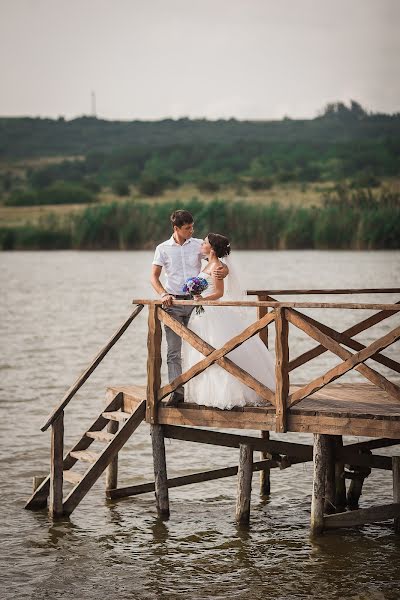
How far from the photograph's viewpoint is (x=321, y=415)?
37.0ft

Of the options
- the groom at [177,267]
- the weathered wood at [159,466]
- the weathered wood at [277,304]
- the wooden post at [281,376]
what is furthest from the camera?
the weathered wood at [159,466]

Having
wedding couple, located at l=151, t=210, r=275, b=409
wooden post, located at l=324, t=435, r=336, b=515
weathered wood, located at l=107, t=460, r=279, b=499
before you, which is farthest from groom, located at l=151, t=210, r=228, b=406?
wooden post, located at l=324, t=435, r=336, b=515

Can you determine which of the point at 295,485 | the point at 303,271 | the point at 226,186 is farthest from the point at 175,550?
the point at 226,186

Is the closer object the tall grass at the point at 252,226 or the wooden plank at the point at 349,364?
the wooden plank at the point at 349,364

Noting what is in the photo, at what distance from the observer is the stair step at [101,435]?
12.9 metres

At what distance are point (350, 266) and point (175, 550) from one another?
45938mm

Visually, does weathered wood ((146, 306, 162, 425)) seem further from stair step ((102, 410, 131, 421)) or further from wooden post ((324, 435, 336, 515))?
wooden post ((324, 435, 336, 515))

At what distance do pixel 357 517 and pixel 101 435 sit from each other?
115 inches

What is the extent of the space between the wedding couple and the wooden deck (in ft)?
0.39

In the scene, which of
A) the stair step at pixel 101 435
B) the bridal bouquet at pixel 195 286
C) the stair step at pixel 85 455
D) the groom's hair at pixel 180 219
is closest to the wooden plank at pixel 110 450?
the stair step at pixel 85 455

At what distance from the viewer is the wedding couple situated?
11930 mm

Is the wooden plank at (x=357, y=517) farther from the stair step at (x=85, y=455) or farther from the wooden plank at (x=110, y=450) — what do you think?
the stair step at (x=85, y=455)

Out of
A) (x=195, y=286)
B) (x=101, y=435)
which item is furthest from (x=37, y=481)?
(x=195, y=286)

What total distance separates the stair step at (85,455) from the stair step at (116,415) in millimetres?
421
